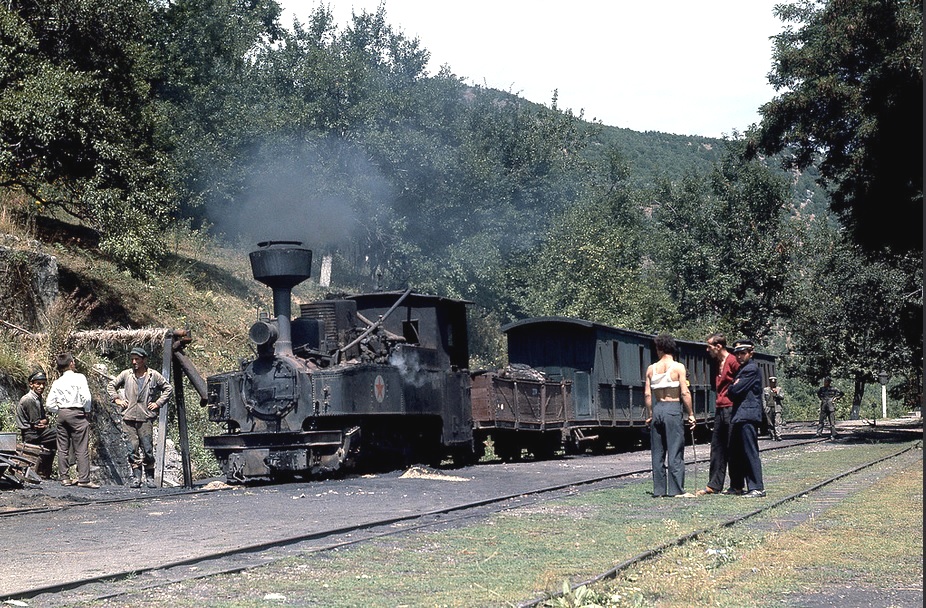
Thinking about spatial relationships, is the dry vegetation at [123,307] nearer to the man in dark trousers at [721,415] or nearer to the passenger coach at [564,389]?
the passenger coach at [564,389]

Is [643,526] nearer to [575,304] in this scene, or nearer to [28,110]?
[28,110]

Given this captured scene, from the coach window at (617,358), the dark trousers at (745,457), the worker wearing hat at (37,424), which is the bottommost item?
the dark trousers at (745,457)

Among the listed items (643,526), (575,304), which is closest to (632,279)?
(575,304)

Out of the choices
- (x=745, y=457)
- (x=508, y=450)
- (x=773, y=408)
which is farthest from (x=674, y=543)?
(x=773, y=408)

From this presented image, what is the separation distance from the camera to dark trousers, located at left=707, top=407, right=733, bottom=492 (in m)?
13.2

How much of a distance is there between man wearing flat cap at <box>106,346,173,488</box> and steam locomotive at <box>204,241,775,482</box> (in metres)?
0.90

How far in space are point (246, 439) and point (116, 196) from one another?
10.2m

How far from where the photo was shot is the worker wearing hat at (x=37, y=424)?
15.3 meters

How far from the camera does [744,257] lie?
60.6 m

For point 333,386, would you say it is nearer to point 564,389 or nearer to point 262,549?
point 262,549

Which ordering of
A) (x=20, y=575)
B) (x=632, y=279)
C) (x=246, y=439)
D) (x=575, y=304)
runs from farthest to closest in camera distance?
1. (x=632, y=279)
2. (x=575, y=304)
3. (x=246, y=439)
4. (x=20, y=575)

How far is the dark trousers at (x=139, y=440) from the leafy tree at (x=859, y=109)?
60.0 ft

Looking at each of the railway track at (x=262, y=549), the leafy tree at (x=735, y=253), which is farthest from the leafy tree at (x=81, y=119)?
the leafy tree at (x=735, y=253)

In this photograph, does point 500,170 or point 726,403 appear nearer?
point 726,403
